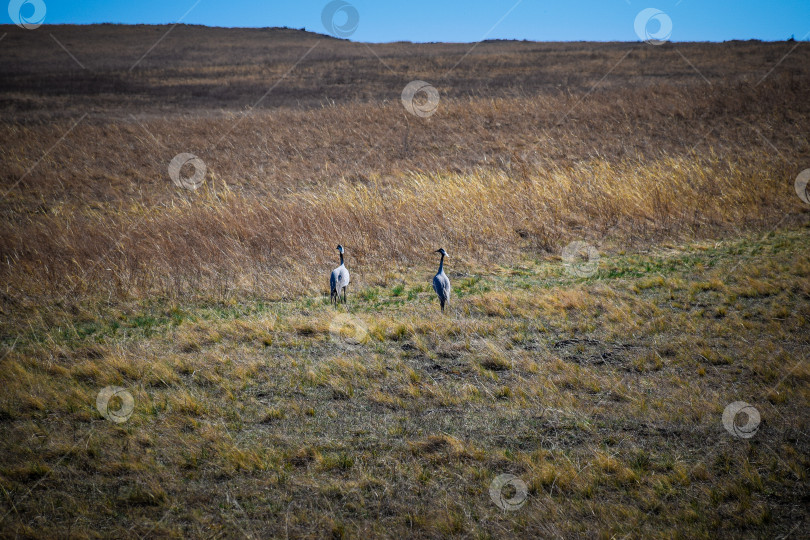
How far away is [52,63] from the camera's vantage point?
51.6 meters

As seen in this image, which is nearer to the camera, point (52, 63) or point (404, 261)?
point (404, 261)

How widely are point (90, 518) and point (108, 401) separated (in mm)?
1935

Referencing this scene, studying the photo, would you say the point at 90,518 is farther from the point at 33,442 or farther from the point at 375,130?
the point at 375,130

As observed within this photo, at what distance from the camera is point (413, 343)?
7281mm

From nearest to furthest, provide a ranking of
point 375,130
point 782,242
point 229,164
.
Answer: point 782,242
point 229,164
point 375,130

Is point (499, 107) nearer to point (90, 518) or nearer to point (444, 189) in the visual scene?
point (444, 189)

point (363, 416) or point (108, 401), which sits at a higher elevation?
point (108, 401)

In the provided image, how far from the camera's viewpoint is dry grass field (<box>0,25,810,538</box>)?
13.8ft

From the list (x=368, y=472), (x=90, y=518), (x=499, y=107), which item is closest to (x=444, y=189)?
(x=368, y=472)

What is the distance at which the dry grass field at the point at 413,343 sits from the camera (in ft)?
13.8

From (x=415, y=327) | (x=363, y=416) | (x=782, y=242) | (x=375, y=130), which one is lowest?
(x=363, y=416)

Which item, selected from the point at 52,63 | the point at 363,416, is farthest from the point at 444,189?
the point at 52,63

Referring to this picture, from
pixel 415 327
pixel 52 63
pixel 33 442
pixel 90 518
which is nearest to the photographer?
pixel 90 518

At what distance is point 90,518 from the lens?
4.09 meters
